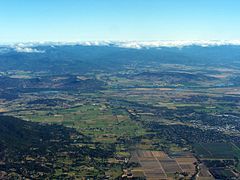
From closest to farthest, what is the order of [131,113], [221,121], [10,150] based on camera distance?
[10,150] < [221,121] < [131,113]

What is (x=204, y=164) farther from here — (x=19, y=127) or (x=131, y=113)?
(x=131, y=113)

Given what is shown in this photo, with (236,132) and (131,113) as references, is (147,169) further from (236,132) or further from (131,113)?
(131,113)

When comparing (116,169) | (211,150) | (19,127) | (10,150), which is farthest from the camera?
(19,127)

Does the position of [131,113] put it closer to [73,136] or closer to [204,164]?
[73,136]

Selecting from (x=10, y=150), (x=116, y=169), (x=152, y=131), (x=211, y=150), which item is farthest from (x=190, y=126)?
(x=10, y=150)

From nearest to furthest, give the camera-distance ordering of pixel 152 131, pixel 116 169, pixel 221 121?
pixel 116 169 → pixel 152 131 → pixel 221 121

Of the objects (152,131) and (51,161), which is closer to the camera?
(51,161)

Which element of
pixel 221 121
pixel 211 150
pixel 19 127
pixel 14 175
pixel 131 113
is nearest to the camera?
pixel 14 175

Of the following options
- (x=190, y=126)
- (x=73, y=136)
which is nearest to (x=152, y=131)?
(x=190, y=126)

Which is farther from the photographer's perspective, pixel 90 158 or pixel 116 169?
pixel 90 158
